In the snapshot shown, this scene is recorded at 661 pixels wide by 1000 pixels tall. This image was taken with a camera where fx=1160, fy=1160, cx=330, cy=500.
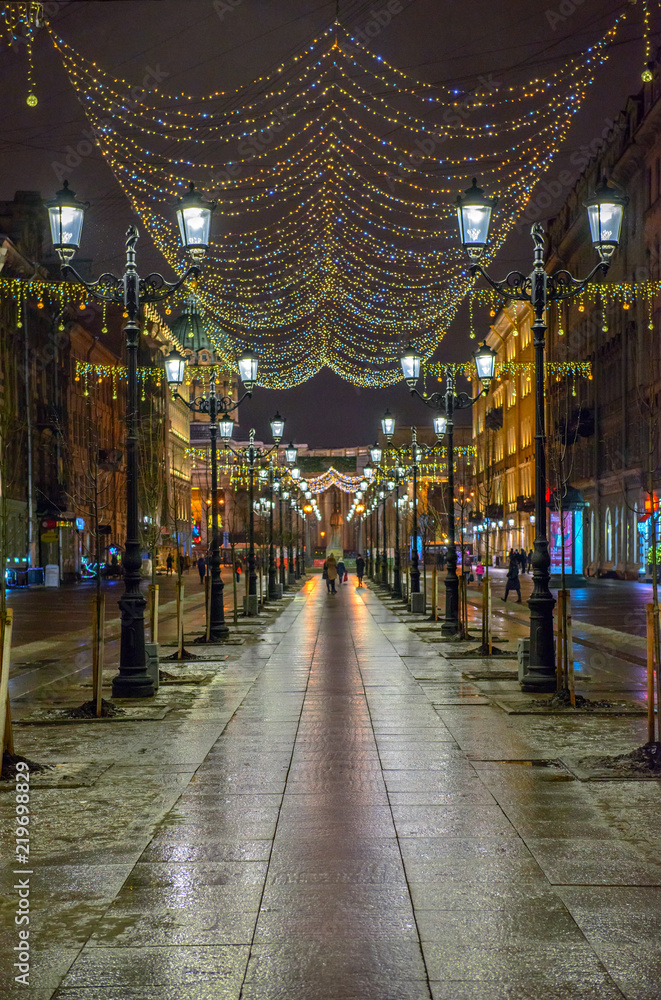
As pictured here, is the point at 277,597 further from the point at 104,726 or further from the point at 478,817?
the point at 478,817

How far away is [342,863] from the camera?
6766 millimetres

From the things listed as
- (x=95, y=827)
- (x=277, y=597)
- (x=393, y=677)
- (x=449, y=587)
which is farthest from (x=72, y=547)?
(x=95, y=827)

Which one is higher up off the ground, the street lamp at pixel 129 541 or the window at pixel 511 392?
the window at pixel 511 392

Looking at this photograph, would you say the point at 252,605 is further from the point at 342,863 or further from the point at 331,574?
the point at 342,863

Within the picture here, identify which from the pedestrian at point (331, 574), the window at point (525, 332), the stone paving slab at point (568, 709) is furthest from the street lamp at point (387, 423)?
the window at point (525, 332)

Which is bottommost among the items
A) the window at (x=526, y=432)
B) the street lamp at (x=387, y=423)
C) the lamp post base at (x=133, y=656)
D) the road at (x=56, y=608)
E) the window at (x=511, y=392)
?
the road at (x=56, y=608)

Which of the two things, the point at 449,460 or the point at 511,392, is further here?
the point at 511,392

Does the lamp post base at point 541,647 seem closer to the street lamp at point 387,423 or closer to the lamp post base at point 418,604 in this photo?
the lamp post base at point 418,604

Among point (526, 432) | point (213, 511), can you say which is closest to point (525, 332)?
point (526, 432)

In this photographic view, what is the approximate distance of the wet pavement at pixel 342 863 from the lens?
504cm

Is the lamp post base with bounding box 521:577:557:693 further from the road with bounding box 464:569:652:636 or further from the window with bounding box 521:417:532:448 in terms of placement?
the window with bounding box 521:417:532:448

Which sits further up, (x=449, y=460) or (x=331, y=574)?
(x=449, y=460)

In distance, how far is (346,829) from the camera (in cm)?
760

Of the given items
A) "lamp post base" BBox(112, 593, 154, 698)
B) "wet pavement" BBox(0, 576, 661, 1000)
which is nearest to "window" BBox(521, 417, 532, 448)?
"lamp post base" BBox(112, 593, 154, 698)
